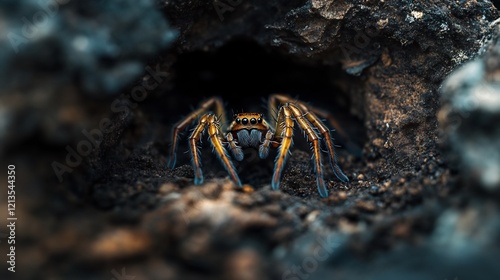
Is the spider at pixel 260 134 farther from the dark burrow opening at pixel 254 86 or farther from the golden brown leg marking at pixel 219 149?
the dark burrow opening at pixel 254 86

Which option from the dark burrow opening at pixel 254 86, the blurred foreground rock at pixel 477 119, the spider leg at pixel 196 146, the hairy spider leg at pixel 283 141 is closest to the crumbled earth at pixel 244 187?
the blurred foreground rock at pixel 477 119

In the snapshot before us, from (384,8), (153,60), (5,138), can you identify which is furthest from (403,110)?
(5,138)

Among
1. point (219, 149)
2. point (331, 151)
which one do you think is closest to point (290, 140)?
point (331, 151)

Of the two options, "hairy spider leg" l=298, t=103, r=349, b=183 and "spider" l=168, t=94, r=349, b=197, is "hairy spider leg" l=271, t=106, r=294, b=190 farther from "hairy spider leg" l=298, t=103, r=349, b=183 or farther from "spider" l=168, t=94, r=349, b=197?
"hairy spider leg" l=298, t=103, r=349, b=183

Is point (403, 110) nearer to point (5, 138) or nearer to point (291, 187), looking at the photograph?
point (291, 187)

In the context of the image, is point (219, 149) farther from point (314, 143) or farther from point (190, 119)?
point (314, 143)

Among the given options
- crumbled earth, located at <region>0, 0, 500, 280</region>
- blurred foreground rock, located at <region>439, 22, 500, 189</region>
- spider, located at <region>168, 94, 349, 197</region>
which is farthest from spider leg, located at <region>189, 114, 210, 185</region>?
blurred foreground rock, located at <region>439, 22, 500, 189</region>
